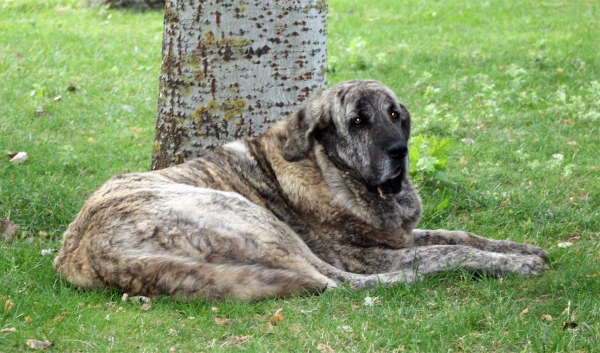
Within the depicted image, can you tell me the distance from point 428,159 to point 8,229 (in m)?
3.24

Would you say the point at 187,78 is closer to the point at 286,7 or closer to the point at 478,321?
the point at 286,7

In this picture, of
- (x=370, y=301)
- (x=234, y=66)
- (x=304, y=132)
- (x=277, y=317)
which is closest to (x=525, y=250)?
(x=370, y=301)

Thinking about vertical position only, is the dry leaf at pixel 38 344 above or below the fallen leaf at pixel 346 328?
above

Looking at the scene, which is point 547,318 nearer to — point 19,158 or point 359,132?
point 359,132

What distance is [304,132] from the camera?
5352mm

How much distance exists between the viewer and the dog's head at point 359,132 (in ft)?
16.6

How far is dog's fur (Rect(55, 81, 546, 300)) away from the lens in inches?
177

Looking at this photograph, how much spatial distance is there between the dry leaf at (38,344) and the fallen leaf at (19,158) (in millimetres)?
3439

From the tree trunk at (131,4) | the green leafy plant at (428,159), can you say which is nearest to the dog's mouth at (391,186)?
the green leafy plant at (428,159)

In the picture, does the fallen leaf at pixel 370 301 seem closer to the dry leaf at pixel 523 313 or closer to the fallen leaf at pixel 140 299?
the dry leaf at pixel 523 313

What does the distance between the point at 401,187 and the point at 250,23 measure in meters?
1.58

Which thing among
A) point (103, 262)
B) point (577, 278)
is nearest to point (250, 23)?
point (103, 262)

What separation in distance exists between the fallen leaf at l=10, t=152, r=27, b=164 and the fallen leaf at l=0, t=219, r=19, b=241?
1.30m

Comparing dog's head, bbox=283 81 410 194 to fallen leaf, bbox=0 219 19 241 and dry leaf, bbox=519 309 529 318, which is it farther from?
fallen leaf, bbox=0 219 19 241
